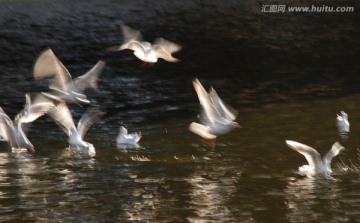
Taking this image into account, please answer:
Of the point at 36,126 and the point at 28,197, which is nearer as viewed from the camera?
the point at 28,197

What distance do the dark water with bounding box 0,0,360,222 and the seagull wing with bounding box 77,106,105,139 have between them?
0.18m

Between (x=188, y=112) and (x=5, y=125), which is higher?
(x=188, y=112)

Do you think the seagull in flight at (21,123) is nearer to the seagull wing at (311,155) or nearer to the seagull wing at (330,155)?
the seagull wing at (311,155)

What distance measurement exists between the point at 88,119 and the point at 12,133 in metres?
1.93

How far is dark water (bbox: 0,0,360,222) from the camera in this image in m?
9.34

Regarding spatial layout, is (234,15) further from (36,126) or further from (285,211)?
(285,211)

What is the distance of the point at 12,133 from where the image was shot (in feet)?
36.8

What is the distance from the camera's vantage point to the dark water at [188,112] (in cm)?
934

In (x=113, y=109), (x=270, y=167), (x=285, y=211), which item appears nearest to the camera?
(x=285, y=211)

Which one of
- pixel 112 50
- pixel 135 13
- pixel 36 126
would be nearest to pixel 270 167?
pixel 36 126

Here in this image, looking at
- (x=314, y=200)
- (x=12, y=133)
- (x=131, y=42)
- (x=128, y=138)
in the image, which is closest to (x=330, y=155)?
(x=314, y=200)

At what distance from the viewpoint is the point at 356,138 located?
12.6 metres

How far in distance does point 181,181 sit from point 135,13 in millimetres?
12421

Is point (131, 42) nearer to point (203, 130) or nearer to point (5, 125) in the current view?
point (203, 130)
